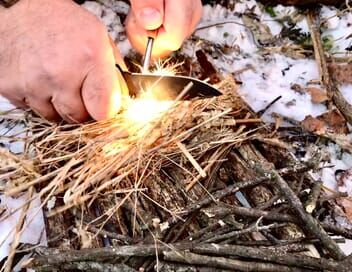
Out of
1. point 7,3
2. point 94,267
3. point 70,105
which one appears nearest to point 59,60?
point 70,105

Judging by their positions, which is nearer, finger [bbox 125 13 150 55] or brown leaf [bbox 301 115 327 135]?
finger [bbox 125 13 150 55]

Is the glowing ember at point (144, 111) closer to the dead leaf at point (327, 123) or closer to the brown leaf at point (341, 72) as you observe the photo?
the dead leaf at point (327, 123)

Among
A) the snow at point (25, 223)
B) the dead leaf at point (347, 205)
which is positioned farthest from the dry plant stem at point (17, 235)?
the dead leaf at point (347, 205)

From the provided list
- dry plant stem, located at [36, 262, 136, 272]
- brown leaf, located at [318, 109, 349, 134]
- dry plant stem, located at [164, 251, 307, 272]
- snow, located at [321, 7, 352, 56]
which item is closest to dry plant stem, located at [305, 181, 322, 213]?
dry plant stem, located at [164, 251, 307, 272]

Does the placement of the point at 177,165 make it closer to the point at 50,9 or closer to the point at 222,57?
the point at 50,9

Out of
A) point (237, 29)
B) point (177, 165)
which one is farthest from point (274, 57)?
point (177, 165)

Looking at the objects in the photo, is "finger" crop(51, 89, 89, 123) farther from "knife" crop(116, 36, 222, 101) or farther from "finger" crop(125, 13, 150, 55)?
"finger" crop(125, 13, 150, 55)
